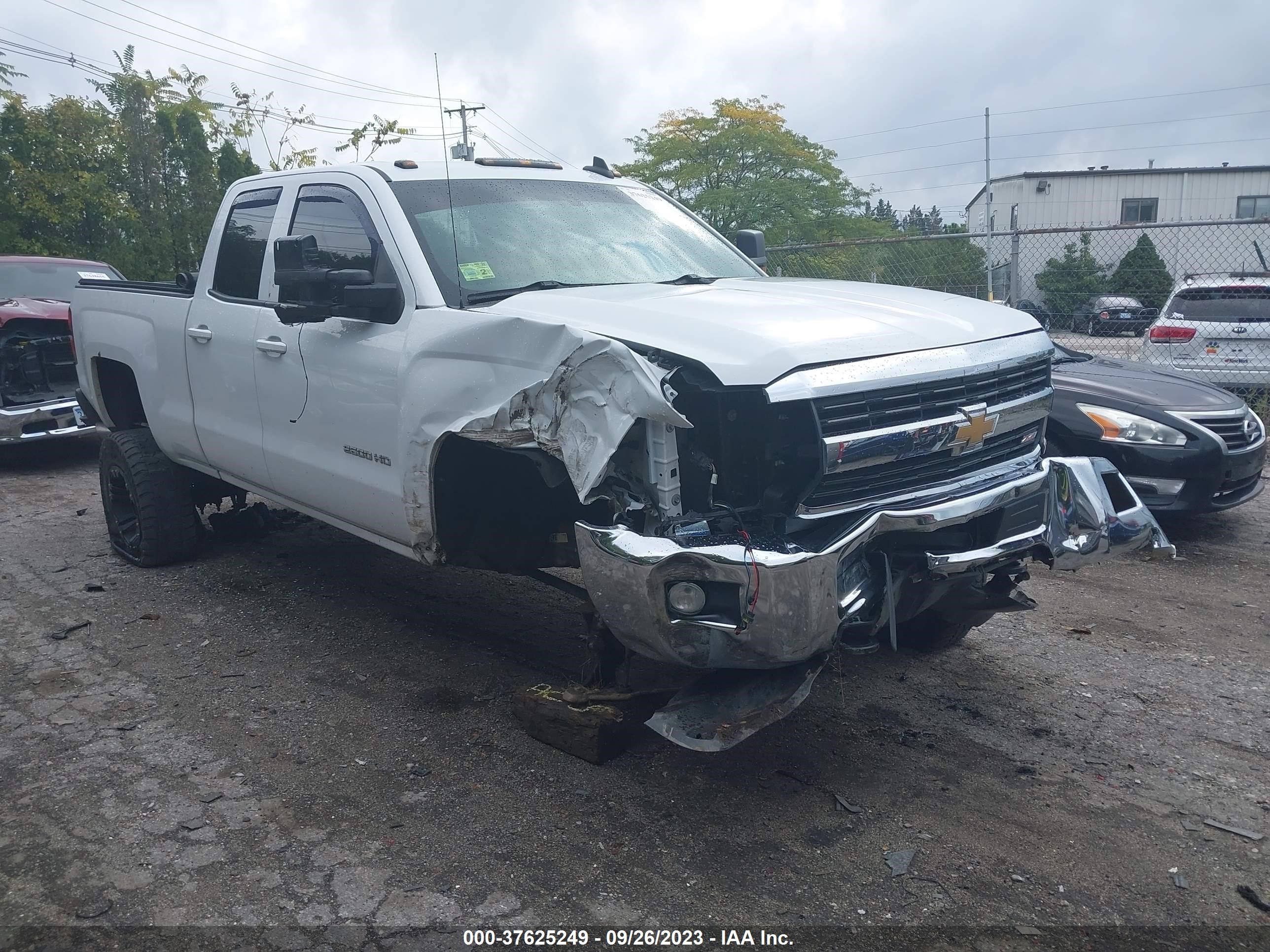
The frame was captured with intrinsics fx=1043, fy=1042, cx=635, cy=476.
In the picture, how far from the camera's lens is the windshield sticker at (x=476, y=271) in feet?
12.9

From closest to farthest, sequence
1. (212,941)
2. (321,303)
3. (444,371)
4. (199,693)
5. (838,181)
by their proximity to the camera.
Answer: (212,941) → (444,371) → (321,303) → (199,693) → (838,181)

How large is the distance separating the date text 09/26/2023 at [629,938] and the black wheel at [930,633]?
6.42 ft

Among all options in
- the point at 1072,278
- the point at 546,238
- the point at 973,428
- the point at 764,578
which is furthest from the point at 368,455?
the point at 1072,278

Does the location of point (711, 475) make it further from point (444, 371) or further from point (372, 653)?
point (372, 653)

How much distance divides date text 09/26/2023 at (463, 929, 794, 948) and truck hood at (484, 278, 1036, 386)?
1.45 m

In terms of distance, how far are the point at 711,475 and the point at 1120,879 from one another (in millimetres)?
1600

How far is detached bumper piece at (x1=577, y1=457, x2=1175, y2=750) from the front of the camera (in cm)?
285

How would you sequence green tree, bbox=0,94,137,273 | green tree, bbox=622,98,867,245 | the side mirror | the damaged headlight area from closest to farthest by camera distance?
1. the damaged headlight area
2. the side mirror
3. green tree, bbox=0,94,137,273
4. green tree, bbox=622,98,867,245

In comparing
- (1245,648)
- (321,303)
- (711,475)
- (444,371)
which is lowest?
(1245,648)

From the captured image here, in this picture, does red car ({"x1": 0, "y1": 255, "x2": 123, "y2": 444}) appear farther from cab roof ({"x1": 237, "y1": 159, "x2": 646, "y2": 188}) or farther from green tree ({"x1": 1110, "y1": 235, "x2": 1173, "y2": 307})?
green tree ({"x1": 1110, "y1": 235, "x2": 1173, "y2": 307})

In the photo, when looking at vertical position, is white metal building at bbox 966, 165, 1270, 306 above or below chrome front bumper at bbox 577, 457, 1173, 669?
above

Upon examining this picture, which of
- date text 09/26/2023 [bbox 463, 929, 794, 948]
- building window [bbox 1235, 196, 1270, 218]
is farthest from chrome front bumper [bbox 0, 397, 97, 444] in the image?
building window [bbox 1235, 196, 1270, 218]

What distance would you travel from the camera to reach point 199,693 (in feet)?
13.9

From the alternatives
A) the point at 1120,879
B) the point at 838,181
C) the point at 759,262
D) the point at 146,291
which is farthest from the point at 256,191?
the point at 838,181
